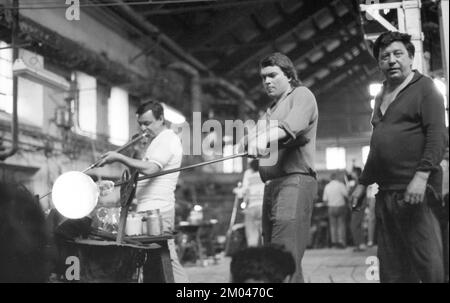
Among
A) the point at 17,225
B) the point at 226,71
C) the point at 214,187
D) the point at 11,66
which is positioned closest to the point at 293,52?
the point at 226,71

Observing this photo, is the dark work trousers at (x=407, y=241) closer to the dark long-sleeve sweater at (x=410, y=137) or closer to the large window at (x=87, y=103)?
the dark long-sleeve sweater at (x=410, y=137)

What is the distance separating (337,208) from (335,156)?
11.5 meters

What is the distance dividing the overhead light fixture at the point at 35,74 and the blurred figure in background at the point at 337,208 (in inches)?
176

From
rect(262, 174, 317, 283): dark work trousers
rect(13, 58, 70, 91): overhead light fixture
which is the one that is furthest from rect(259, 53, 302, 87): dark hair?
rect(13, 58, 70, 91): overhead light fixture

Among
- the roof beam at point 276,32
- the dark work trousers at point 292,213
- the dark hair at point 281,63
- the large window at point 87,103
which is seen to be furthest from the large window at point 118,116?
the dark work trousers at point 292,213

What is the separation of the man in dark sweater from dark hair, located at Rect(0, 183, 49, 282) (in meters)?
1.43

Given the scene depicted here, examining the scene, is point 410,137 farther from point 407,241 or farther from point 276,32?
point 276,32

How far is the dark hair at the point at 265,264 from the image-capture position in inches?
85.4

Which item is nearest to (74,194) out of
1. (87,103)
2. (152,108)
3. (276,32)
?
(152,108)

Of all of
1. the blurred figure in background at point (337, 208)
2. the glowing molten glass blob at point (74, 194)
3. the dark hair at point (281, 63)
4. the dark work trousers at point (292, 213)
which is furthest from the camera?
the blurred figure in background at point (337, 208)

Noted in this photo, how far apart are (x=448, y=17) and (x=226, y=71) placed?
11129 mm

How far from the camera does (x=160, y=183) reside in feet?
11.1

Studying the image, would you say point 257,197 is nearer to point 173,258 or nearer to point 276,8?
point 173,258

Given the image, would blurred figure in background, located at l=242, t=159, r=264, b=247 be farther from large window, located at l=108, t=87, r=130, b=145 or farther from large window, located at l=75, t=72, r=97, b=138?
large window, located at l=108, t=87, r=130, b=145
